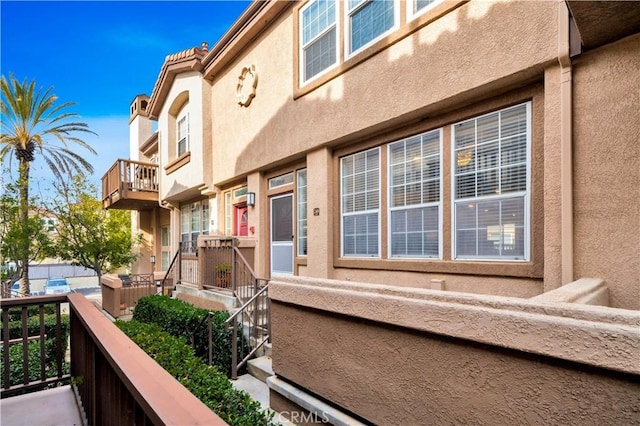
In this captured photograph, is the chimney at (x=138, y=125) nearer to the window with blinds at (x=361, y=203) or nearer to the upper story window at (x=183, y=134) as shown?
the upper story window at (x=183, y=134)

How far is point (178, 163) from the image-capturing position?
1158cm

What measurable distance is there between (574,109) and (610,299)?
1.97 meters

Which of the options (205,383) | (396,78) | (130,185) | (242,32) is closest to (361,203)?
(396,78)

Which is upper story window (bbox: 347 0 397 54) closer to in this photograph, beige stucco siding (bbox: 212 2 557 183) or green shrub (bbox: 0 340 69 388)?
beige stucco siding (bbox: 212 2 557 183)

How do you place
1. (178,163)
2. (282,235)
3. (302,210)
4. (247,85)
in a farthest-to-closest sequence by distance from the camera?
(178,163)
(247,85)
(282,235)
(302,210)

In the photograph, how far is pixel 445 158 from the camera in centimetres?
479

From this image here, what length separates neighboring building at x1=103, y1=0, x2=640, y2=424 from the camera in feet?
7.06

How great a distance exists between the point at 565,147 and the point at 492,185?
95cm

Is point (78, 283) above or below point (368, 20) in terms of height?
below

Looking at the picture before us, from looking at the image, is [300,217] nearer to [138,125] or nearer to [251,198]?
[251,198]

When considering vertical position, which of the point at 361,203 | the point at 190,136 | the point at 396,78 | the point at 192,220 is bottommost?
the point at 192,220

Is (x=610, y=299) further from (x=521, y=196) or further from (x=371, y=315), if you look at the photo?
(x=371, y=315)

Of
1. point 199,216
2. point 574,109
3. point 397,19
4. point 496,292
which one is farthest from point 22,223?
point 574,109

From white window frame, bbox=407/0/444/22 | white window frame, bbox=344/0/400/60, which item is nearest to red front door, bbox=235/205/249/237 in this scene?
white window frame, bbox=344/0/400/60
